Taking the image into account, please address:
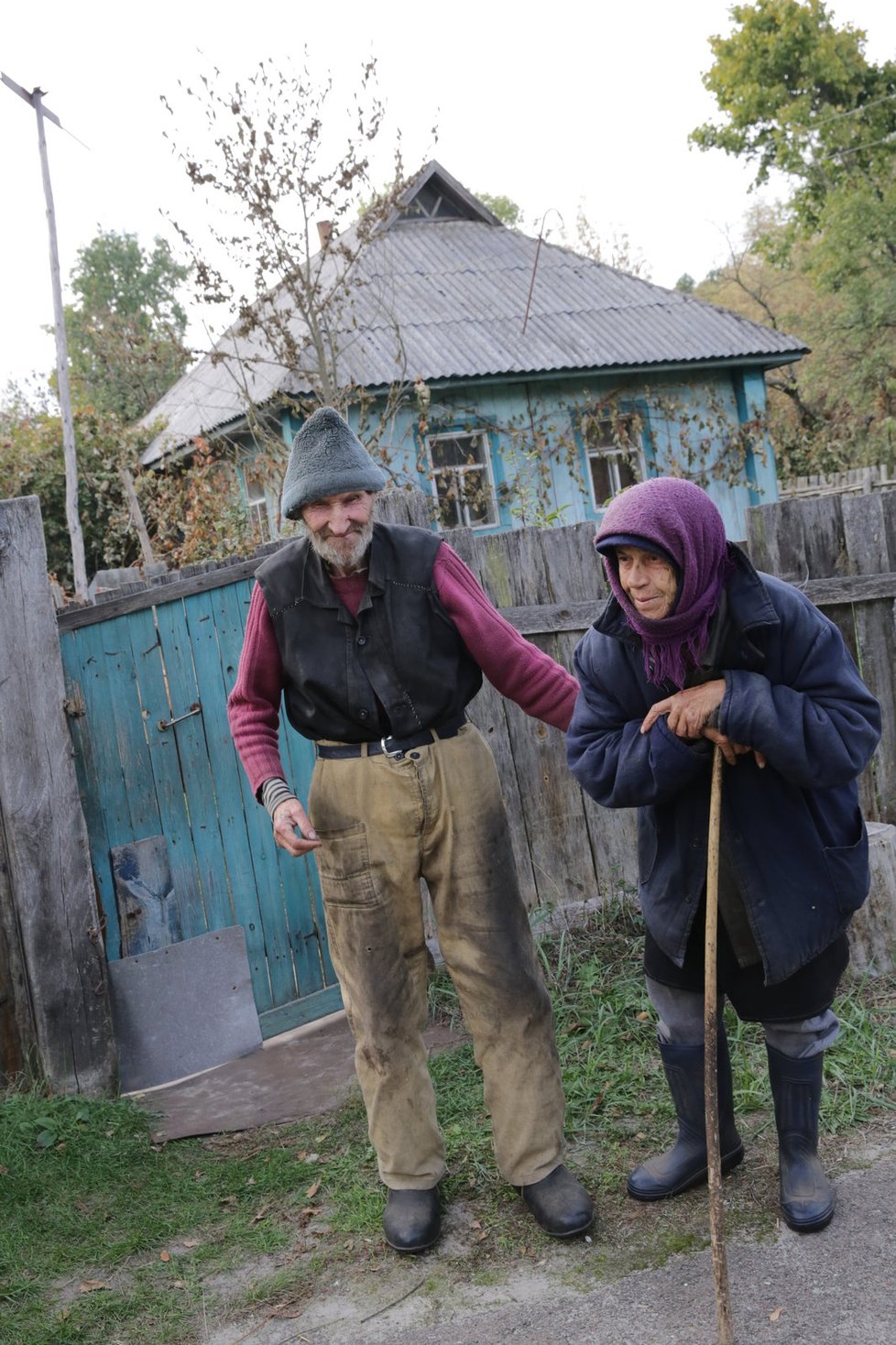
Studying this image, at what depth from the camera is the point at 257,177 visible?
9406 mm

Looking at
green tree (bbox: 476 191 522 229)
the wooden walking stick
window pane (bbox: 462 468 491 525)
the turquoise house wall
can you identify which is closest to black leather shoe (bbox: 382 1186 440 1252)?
the wooden walking stick

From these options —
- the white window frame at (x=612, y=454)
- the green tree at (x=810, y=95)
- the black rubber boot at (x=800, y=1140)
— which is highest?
the green tree at (x=810, y=95)

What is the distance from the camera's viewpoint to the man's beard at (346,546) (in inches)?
123

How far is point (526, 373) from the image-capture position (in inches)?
634

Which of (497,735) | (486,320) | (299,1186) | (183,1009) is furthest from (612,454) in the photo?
(299,1186)

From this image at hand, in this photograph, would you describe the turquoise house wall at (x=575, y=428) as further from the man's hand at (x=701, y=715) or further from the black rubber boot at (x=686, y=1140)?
the man's hand at (x=701, y=715)

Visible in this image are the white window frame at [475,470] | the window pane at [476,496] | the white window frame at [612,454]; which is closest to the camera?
the window pane at [476,496]

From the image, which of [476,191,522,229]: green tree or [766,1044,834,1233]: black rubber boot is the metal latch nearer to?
[766,1044,834,1233]: black rubber boot

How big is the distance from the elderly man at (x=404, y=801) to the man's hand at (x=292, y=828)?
0.05 ft

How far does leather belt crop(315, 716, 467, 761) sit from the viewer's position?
10.4 ft

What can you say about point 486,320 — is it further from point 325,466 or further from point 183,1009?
point 325,466

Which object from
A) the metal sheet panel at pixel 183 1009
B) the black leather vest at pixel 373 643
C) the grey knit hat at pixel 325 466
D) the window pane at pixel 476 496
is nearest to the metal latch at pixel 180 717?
the metal sheet panel at pixel 183 1009

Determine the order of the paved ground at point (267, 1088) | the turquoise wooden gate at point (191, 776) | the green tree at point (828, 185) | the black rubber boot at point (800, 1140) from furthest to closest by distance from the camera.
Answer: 1. the green tree at point (828, 185)
2. the turquoise wooden gate at point (191, 776)
3. the paved ground at point (267, 1088)
4. the black rubber boot at point (800, 1140)

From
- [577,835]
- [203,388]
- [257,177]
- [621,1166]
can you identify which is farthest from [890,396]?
[621,1166]
